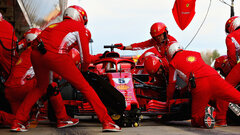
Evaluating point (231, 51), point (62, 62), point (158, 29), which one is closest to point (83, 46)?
point (62, 62)

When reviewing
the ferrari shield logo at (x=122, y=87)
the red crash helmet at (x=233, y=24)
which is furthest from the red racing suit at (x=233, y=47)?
the ferrari shield logo at (x=122, y=87)

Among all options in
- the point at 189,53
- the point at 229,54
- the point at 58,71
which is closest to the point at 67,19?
the point at 58,71

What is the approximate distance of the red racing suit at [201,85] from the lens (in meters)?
6.35

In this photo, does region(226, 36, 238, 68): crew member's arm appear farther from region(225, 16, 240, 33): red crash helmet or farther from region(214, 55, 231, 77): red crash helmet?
region(214, 55, 231, 77): red crash helmet

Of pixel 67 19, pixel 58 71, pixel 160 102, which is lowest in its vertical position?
pixel 160 102

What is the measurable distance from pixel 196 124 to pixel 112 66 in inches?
82.9

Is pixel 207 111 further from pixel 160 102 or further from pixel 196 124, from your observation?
pixel 160 102

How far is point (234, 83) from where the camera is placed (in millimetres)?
7047

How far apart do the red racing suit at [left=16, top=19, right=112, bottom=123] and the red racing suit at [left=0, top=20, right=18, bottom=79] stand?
1.35 metres

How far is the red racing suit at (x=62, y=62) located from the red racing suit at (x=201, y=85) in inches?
71.9

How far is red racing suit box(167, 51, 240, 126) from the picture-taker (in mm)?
6352

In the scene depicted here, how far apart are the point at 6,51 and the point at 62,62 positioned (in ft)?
6.15

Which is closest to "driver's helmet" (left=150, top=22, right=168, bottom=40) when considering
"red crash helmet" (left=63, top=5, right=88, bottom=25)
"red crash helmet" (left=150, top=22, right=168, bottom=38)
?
"red crash helmet" (left=150, top=22, right=168, bottom=38)

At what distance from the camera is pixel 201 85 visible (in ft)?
21.0
